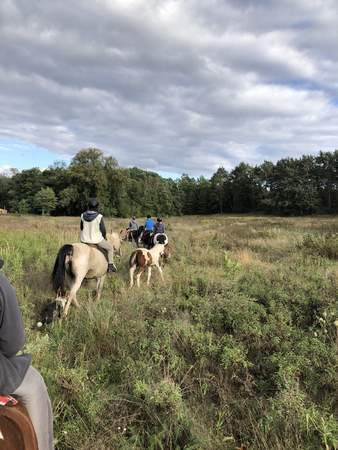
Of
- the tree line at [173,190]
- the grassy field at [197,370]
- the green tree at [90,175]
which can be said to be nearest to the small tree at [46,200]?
the tree line at [173,190]

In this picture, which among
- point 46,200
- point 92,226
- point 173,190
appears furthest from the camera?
point 173,190

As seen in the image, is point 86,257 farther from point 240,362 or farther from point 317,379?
point 317,379

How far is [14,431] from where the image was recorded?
7.49 ft

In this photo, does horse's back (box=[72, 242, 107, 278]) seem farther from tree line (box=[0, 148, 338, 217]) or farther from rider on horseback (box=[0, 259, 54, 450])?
tree line (box=[0, 148, 338, 217])

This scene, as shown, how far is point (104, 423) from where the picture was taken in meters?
3.42

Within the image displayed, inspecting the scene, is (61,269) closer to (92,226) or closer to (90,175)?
(92,226)

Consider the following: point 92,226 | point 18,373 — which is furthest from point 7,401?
point 92,226

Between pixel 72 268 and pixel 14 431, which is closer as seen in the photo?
pixel 14 431

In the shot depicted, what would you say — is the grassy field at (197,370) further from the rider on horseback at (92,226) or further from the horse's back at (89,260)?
the rider on horseback at (92,226)

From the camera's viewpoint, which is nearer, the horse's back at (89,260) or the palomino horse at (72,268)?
the palomino horse at (72,268)

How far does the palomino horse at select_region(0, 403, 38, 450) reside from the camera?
2271 millimetres

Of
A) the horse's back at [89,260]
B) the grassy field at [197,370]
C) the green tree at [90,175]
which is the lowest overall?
the grassy field at [197,370]

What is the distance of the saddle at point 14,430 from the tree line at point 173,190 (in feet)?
201

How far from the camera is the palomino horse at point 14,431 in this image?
7.45 ft
